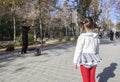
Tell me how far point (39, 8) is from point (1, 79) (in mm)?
19225

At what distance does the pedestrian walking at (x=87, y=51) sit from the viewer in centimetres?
580

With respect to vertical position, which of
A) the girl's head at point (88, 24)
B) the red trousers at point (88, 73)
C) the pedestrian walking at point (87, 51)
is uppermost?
the girl's head at point (88, 24)

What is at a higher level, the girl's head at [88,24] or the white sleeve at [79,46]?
the girl's head at [88,24]

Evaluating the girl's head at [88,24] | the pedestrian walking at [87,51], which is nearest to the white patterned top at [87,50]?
the pedestrian walking at [87,51]

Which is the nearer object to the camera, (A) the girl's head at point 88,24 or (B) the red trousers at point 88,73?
A: (A) the girl's head at point 88,24

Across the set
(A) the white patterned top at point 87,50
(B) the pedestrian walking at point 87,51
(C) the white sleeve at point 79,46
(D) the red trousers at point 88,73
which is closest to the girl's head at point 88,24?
(B) the pedestrian walking at point 87,51

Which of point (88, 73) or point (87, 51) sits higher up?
point (87, 51)

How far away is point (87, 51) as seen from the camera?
589 centimetres

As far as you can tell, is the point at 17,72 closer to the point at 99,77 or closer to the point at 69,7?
the point at 99,77

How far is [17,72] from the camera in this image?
10.0m

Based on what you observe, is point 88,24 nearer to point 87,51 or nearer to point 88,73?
point 87,51

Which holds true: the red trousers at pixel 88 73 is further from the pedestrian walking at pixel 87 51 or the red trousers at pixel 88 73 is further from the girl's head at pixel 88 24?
the girl's head at pixel 88 24

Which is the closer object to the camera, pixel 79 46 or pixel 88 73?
pixel 79 46

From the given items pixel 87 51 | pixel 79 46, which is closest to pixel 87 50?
pixel 87 51
